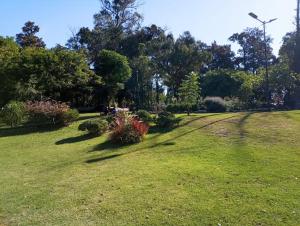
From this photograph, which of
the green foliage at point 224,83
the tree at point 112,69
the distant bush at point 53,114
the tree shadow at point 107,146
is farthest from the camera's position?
the green foliage at point 224,83

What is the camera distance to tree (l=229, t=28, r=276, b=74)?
2527 inches

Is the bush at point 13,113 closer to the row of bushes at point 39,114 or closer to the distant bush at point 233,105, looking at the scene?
the row of bushes at point 39,114

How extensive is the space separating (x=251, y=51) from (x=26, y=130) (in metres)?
50.2

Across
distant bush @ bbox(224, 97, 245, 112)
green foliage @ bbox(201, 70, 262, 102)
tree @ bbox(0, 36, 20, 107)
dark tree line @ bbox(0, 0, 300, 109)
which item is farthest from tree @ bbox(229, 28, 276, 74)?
tree @ bbox(0, 36, 20, 107)

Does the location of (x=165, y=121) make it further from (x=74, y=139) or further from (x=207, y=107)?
(x=207, y=107)

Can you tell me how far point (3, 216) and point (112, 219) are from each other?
2.05 metres

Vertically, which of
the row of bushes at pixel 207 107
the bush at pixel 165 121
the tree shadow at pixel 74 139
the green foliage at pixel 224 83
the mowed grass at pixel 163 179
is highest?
the green foliage at pixel 224 83

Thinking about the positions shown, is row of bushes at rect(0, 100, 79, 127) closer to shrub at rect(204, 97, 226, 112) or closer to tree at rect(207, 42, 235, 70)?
shrub at rect(204, 97, 226, 112)

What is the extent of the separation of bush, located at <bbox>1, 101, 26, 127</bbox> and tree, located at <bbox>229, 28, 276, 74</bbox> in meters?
48.0

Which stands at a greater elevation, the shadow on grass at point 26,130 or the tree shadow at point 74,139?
the shadow on grass at point 26,130

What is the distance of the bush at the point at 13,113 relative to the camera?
2148 centimetres

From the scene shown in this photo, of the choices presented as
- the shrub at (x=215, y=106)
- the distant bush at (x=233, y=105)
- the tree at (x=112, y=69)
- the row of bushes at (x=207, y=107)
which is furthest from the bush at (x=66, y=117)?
the tree at (x=112, y=69)

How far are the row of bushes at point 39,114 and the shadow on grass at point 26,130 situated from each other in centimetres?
34

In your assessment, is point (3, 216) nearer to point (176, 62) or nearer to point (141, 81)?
point (141, 81)
